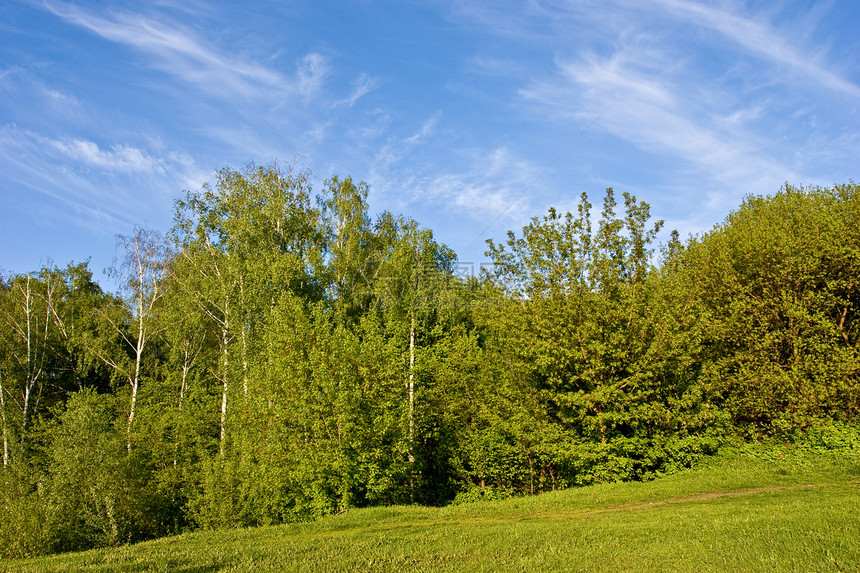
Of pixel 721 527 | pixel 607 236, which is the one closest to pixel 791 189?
pixel 607 236

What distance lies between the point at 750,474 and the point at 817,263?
34.9 feet

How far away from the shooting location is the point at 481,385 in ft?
89.6

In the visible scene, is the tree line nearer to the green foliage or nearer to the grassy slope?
the green foliage

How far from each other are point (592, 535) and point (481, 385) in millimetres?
15939

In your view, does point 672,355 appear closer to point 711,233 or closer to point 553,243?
point 553,243

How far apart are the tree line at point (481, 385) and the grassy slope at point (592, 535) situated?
3.90 m

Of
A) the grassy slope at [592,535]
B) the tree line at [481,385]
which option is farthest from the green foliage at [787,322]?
the grassy slope at [592,535]

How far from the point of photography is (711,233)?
1224 inches

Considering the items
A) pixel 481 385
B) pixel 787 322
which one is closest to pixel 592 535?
pixel 481 385

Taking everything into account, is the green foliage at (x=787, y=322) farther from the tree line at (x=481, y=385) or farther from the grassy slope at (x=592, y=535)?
the grassy slope at (x=592, y=535)

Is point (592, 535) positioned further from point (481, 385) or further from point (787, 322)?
point (787, 322)

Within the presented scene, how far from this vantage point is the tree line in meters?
21.7

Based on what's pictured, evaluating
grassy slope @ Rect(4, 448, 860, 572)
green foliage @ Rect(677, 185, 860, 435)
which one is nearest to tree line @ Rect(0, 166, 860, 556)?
green foliage @ Rect(677, 185, 860, 435)

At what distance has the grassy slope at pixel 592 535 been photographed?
891 centimetres
